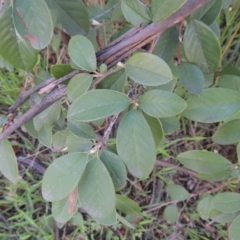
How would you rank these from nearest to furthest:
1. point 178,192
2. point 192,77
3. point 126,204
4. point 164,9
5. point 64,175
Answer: point 164,9
point 64,175
point 192,77
point 126,204
point 178,192

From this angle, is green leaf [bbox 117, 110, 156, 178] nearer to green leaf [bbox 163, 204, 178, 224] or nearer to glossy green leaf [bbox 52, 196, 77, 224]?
glossy green leaf [bbox 52, 196, 77, 224]

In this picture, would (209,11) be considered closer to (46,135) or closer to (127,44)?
(127,44)

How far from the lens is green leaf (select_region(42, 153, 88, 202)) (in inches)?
30.0

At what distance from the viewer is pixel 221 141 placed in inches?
37.9

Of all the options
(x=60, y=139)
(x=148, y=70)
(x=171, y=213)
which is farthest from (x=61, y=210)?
(x=171, y=213)

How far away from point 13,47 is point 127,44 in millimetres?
226

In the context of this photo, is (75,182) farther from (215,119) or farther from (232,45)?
(232,45)

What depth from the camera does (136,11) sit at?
2.49 feet

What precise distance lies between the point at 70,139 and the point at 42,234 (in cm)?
111

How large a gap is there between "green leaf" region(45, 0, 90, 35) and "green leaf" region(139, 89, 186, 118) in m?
0.30

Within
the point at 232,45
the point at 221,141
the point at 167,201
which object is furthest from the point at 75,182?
the point at 232,45

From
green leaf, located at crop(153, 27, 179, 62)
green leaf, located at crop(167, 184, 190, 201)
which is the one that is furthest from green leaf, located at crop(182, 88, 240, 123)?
green leaf, located at crop(167, 184, 190, 201)

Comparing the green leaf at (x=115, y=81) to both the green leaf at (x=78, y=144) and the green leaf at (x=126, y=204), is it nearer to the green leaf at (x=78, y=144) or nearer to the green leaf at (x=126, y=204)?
the green leaf at (x=78, y=144)

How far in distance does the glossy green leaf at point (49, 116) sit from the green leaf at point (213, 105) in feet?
1.10
